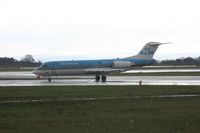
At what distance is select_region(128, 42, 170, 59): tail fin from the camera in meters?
56.8

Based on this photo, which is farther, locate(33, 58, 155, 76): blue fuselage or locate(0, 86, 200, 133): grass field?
locate(33, 58, 155, 76): blue fuselage

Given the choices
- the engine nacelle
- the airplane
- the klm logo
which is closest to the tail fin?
the klm logo

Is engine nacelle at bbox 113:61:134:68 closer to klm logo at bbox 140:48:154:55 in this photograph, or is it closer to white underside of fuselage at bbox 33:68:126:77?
white underside of fuselage at bbox 33:68:126:77

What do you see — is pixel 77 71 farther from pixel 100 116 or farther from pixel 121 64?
pixel 100 116

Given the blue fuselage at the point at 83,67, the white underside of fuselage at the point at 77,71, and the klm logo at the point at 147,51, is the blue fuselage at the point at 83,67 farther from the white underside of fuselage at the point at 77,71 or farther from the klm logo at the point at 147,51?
the klm logo at the point at 147,51

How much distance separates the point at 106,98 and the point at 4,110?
23.6 feet

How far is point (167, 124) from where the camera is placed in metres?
14.8

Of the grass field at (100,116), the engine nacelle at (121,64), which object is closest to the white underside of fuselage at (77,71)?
the engine nacelle at (121,64)

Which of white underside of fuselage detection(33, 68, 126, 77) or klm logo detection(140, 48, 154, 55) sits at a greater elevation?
klm logo detection(140, 48, 154, 55)

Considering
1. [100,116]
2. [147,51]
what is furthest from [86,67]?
[100,116]

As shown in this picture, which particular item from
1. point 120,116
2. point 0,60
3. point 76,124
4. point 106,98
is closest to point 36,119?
point 76,124

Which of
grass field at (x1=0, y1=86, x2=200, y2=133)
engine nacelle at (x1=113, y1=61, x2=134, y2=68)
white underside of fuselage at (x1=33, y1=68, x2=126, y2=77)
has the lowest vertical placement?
grass field at (x1=0, y1=86, x2=200, y2=133)

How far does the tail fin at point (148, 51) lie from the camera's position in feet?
186

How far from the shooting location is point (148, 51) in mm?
57094
